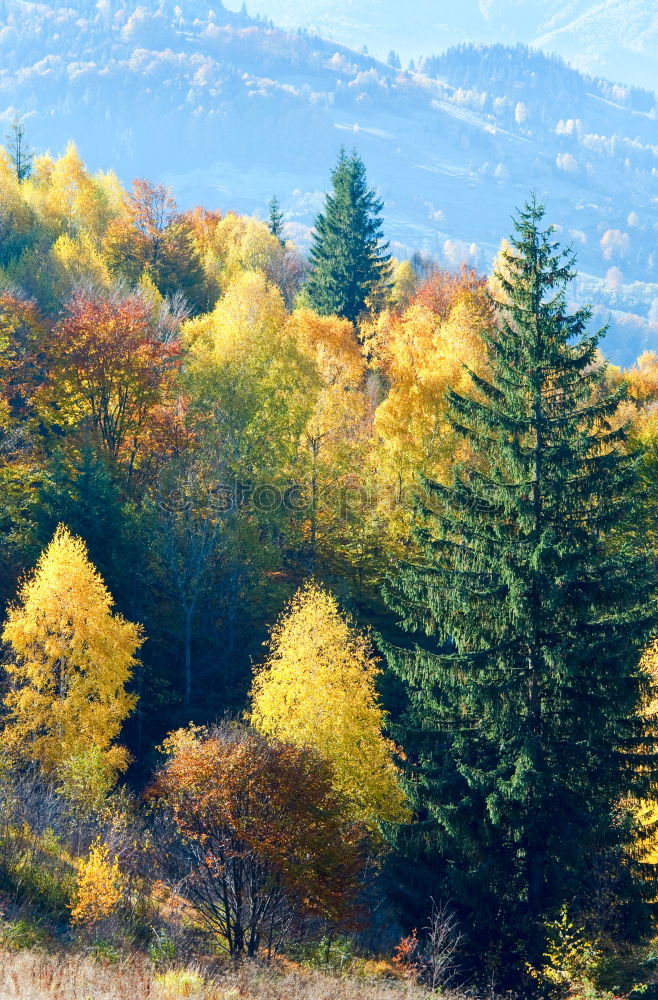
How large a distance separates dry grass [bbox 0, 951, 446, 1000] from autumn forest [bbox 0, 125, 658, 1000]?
147 millimetres

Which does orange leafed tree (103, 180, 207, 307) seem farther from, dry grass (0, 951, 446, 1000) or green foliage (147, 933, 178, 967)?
dry grass (0, 951, 446, 1000)

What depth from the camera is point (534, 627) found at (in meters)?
21.7

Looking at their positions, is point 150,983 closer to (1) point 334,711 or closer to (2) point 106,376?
(1) point 334,711

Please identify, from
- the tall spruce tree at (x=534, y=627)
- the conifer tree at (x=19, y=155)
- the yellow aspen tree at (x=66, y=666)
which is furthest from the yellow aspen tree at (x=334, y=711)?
the conifer tree at (x=19, y=155)

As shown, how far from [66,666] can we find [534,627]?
52.2 ft

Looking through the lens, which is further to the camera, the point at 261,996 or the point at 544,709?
the point at 544,709

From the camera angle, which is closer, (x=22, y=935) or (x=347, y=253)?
(x=22, y=935)

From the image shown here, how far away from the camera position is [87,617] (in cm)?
2955

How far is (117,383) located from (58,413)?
2793mm

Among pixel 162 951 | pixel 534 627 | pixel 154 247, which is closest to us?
pixel 162 951

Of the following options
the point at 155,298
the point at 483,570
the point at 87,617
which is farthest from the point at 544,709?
the point at 155,298

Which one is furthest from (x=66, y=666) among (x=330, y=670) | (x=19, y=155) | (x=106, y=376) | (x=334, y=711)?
(x=19, y=155)

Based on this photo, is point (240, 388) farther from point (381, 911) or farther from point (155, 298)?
point (381, 911)

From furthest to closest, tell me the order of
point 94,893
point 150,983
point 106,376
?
point 106,376 → point 94,893 → point 150,983
